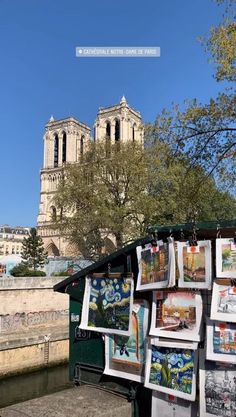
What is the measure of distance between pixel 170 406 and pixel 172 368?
0.37 m

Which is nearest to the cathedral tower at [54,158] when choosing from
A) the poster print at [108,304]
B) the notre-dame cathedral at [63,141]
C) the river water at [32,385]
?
the notre-dame cathedral at [63,141]

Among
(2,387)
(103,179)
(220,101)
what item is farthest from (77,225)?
(220,101)

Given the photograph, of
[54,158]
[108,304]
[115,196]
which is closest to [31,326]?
[115,196]

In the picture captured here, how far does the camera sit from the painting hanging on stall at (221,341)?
3459 millimetres

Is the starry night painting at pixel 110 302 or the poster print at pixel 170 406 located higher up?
the starry night painting at pixel 110 302

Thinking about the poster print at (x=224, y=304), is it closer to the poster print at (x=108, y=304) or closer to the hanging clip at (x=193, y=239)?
the hanging clip at (x=193, y=239)

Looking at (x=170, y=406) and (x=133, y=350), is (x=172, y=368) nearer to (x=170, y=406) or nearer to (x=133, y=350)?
(x=170, y=406)

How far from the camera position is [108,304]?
4371mm

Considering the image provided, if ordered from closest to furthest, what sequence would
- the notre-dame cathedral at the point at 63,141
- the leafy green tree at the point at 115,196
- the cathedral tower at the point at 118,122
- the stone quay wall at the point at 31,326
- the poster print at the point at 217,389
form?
the poster print at the point at 217,389, the stone quay wall at the point at 31,326, the leafy green tree at the point at 115,196, the cathedral tower at the point at 118,122, the notre-dame cathedral at the point at 63,141

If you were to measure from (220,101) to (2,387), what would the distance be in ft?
51.5

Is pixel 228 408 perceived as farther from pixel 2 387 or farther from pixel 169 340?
pixel 2 387

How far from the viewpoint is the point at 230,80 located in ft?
36.0

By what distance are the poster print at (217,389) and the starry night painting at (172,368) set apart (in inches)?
5.0

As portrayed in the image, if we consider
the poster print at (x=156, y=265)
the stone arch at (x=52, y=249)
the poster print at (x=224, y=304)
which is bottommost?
the poster print at (x=224, y=304)
